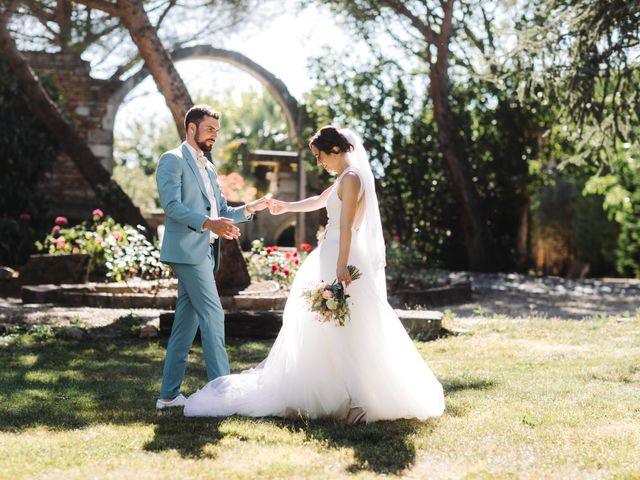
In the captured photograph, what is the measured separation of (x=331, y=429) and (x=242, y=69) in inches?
555

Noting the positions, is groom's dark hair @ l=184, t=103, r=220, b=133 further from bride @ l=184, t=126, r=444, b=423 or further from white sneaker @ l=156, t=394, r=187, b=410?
white sneaker @ l=156, t=394, r=187, b=410

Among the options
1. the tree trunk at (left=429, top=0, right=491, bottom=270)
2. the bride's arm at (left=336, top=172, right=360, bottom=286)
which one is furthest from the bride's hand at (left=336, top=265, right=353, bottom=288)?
the tree trunk at (left=429, top=0, right=491, bottom=270)

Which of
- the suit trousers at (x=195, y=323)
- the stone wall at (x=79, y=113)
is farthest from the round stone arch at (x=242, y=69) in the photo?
the suit trousers at (x=195, y=323)

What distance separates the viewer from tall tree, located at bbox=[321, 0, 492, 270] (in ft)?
48.6

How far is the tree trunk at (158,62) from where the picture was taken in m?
9.81

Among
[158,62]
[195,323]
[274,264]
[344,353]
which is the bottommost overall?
[344,353]

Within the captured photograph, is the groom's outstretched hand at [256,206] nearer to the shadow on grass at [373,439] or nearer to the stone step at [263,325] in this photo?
the shadow on grass at [373,439]

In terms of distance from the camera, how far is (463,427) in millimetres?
4578

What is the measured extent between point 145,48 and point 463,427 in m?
6.64

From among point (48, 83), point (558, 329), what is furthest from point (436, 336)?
point (48, 83)

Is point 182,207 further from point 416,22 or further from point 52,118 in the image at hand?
point 416,22

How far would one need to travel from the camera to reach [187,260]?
16.5 ft

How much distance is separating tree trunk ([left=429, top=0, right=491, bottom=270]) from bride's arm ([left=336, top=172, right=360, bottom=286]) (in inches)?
413

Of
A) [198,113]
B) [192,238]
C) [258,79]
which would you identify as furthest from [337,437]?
[258,79]
